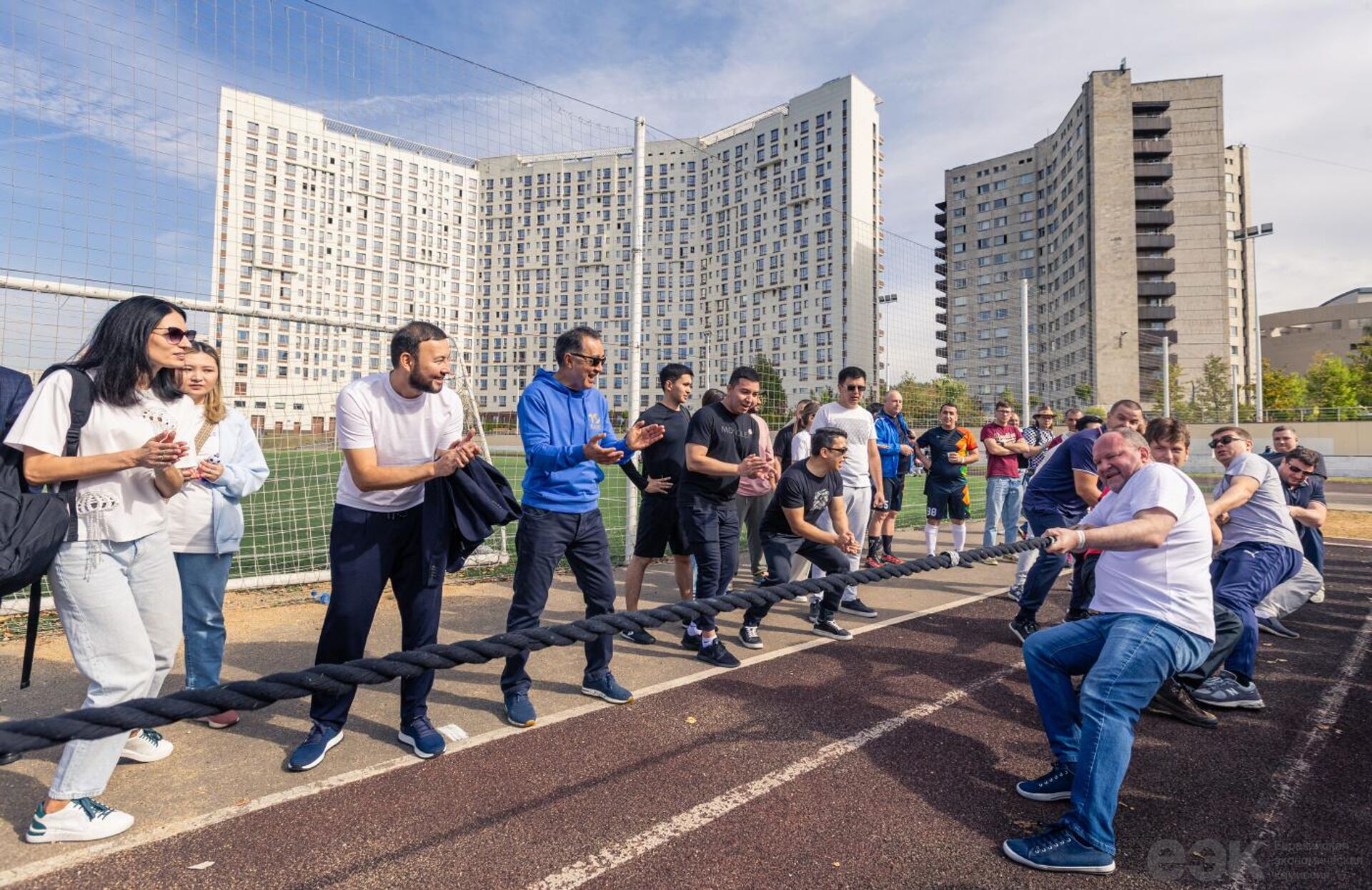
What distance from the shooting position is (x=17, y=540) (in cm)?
231

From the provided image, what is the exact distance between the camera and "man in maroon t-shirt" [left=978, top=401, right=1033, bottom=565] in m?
8.41

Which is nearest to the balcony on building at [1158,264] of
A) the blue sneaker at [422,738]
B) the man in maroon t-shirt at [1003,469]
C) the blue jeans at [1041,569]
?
the man in maroon t-shirt at [1003,469]

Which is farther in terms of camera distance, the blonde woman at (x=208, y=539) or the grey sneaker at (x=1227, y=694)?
the grey sneaker at (x=1227, y=694)

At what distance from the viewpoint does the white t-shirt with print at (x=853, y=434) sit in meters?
6.52

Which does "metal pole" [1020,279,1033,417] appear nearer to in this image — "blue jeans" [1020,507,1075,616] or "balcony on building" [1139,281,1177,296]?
"blue jeans" [1020,507,1075,616]

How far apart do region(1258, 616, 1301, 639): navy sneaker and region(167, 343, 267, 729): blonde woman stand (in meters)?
7.37

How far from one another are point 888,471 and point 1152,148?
81143 mm

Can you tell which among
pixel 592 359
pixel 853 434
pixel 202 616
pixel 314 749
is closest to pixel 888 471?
pixel 853 434

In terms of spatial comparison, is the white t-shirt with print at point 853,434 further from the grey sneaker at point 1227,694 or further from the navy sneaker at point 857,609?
the grey sneaker at point 1227,694

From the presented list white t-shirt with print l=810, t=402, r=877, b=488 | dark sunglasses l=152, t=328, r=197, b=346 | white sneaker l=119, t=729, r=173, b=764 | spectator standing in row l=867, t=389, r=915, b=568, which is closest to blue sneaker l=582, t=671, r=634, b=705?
white sneaker l=119, t=729, r=173, b=764

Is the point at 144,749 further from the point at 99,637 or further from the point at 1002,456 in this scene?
the point at 1002,456

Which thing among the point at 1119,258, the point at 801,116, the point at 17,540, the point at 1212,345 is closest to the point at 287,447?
the point at 17,540

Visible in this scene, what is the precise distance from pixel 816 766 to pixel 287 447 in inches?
314

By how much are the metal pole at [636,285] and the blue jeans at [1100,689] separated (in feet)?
18.0
